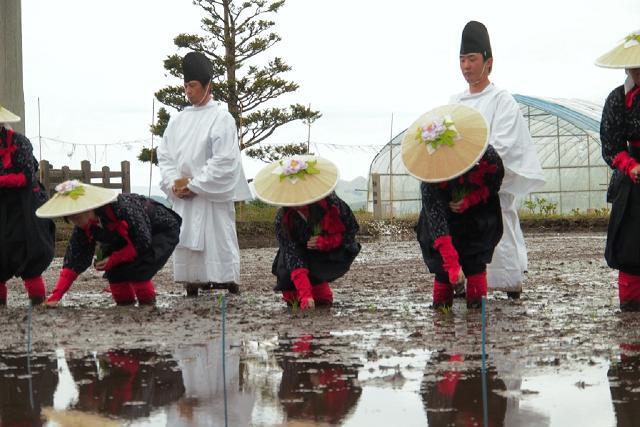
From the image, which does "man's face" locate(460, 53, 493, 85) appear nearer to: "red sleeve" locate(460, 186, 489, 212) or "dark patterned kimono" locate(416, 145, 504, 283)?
"dark patterned kimono" locate(416, 145, 504, 283)

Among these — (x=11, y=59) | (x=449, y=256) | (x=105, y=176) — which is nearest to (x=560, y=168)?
(x=105, y=176)

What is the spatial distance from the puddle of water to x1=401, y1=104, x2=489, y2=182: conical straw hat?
1.81m

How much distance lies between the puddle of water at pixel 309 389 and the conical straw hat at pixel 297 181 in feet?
6.66

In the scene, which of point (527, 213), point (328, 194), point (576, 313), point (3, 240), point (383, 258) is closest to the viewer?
point (576, 313)

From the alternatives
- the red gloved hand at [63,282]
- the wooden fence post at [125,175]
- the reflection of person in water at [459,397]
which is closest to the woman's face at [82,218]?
the red gloved hand at [63,282]

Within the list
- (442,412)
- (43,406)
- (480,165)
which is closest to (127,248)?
(480,165)

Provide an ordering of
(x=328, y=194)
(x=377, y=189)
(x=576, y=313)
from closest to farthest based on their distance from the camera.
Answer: (x=576, y=313) < (x=328, y=194) < (x=377, y=189)

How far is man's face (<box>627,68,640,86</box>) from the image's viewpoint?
705 cm

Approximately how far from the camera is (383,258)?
579 inches

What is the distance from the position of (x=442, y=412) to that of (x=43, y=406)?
1493 millimetres

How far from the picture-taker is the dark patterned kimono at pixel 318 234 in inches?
316

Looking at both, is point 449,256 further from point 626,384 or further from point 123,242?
point 626,384

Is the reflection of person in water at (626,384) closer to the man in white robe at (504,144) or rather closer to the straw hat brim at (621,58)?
the straw hat brim at (621,58)

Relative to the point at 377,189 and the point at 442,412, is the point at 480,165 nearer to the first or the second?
the point at 442,412
